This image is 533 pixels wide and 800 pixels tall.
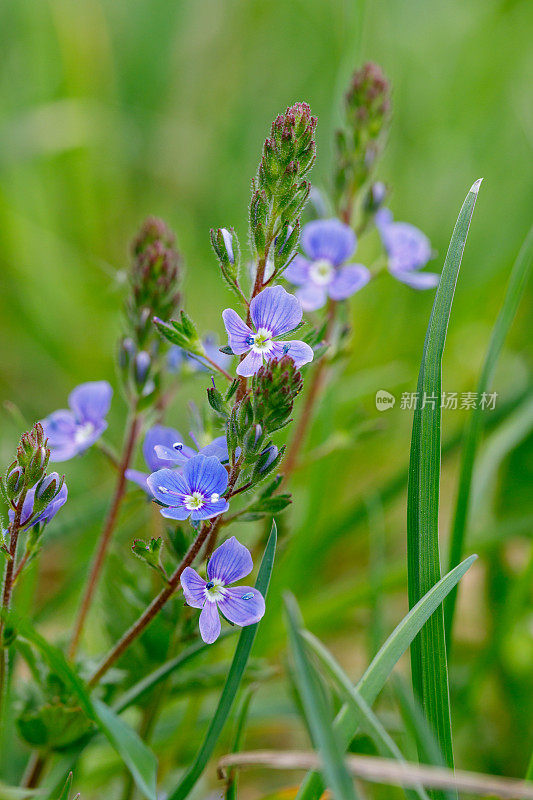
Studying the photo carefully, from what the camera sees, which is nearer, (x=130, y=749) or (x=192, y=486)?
(x=192, y=486)

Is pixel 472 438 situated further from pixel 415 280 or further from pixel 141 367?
pixel 141 367

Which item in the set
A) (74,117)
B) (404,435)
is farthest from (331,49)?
(404,435)

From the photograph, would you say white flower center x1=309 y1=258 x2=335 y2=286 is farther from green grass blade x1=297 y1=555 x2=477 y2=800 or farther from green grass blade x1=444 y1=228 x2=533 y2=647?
green grass blade x1=297 y1=555 x2=477 y2=800

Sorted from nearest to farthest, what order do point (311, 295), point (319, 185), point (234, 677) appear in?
point (234, 677)
point (311, 295)
point (319, 185)

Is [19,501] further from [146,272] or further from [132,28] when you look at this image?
A: [132,28]

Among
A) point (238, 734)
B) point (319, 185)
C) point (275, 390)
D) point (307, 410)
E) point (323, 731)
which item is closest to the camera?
point (323, 731)

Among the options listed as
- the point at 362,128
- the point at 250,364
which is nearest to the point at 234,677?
the point at 250,364

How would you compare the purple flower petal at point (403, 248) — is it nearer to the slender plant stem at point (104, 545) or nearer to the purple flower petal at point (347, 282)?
the purple flower petal at point (347, 282)
